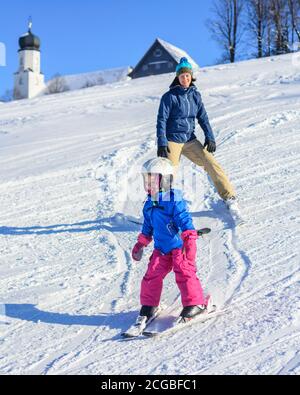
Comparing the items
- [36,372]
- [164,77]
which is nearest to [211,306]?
[36,372]

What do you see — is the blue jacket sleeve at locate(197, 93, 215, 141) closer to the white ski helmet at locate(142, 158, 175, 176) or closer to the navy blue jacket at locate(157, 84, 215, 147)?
the navy blue jacket at locate(157, 84, 215, 147)

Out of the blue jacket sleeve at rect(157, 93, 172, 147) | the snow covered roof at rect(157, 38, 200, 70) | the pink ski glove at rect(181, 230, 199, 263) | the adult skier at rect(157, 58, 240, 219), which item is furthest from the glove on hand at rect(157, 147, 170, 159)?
the snow covered roof at rect(157, 38, 200, 70)

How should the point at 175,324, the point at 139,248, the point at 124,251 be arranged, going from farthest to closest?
the point at 124,251 < the point at 139,248 < the point at 175,324

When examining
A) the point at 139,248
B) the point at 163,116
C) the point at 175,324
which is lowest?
the point at 175,324

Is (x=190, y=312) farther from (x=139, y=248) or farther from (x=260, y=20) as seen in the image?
(x=260, y=20)

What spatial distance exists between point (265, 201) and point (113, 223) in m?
1.82

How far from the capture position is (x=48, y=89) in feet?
196

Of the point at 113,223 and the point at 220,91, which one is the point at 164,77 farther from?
the point at 113,223

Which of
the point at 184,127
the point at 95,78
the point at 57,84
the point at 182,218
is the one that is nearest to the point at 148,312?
the point at 182,218

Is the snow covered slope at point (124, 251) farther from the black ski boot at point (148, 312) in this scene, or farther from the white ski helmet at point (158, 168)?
the white ski helmet at point (158, 168)

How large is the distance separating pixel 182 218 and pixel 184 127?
2274mm

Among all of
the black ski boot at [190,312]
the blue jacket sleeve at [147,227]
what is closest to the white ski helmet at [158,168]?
the blue jacket sleeve at [147,227]

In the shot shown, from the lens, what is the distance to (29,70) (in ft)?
193

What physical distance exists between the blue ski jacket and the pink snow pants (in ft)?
0.21
